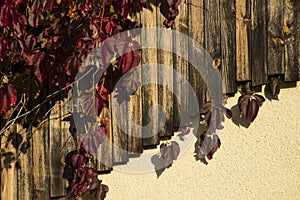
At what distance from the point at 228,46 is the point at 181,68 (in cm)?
34

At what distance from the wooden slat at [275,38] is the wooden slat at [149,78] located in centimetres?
78

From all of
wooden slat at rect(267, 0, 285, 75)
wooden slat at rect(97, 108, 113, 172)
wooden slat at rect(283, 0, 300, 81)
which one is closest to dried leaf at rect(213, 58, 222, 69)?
wooden slat at rect(267, 0, 285, 75)

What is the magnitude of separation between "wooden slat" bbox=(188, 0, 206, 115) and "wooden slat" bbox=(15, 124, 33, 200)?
99 cm

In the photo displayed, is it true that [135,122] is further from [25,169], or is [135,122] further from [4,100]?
[4,100]

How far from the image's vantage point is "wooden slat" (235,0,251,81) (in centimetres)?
430

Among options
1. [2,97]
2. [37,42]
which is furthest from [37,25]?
[2,97]

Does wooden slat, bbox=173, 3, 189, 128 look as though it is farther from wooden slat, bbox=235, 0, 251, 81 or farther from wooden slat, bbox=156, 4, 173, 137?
wooden slat, bbox=235, 0, 251, 81

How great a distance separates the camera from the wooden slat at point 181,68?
163 inches

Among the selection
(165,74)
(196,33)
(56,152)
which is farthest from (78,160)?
(196,33)

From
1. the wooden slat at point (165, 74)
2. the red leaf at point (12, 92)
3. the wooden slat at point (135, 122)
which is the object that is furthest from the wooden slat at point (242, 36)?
the red leaf at point (12, 92)

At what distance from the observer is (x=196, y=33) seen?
165 inches

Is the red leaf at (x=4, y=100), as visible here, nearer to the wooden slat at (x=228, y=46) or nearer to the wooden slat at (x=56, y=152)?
the wooden slat at (x=56, y=152)

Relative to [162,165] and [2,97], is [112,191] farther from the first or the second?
[2,97]

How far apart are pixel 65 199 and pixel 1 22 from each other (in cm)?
110
